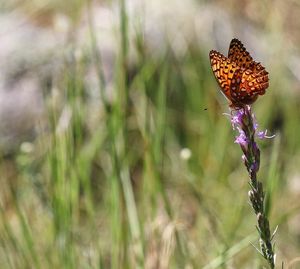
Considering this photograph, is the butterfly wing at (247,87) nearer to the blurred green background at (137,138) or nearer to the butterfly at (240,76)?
the butterfly at (240,76)

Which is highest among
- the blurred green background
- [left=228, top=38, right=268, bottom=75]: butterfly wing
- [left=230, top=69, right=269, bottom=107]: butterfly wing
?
[left=228, top=38, right=268, bottom=75]: butterfly wing

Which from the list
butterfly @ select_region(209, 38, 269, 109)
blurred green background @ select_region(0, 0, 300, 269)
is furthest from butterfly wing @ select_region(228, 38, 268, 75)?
blurred green background @ select_region(0, 0, 300, 269)

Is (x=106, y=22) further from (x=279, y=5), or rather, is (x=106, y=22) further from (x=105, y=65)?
(x=279, y=5)

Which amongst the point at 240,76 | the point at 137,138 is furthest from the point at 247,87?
the point at 137,138

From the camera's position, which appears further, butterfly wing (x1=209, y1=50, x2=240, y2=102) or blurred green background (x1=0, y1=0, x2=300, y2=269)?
blurred green background (x1=0, y1=0, x2=300, y2=269)

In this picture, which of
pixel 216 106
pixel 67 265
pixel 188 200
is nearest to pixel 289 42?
pixel 216 106

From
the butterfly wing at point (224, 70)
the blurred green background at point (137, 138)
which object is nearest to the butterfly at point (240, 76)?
the butterfly wing at point (224, 70)

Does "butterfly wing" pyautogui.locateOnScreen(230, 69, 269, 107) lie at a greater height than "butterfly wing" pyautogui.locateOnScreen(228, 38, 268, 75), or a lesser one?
lesser

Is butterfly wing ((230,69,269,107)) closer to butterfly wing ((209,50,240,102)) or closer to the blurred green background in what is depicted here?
butterfly wing ((209,50,240,102))
